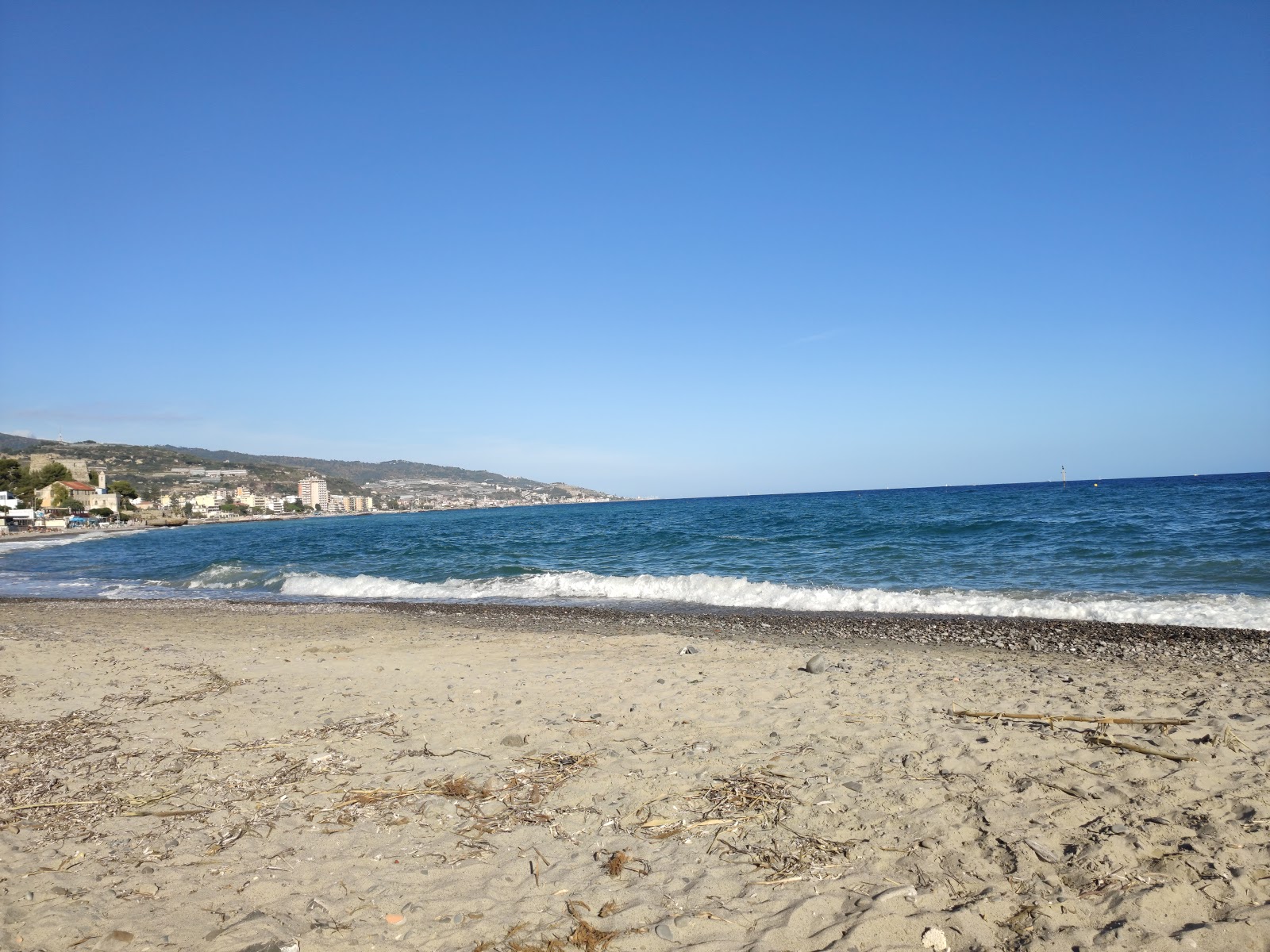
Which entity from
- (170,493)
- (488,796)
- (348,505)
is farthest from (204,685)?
(348,505)

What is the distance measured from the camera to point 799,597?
15398mm

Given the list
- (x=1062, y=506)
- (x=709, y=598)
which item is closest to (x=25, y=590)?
(x=709, y=598)

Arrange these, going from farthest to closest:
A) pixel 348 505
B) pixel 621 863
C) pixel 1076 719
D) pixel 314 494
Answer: pixel 348 505 → pixel 314 494 → pixel 1076 719 → pixel 621 863

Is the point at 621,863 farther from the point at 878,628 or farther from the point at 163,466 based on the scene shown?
the point at 163,466

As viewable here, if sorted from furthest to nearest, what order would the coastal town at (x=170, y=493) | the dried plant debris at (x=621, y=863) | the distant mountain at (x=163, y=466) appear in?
the distant mountain at (x=163, y=466) → the coastal town at (x=170, y=493) → the dried plant debris at (x=621, y=863)

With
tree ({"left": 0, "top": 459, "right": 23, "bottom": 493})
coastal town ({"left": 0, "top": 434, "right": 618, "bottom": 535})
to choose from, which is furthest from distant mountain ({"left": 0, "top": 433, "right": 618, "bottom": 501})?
tree ({"left": 0, "top": 459, "right": 23, "bottom": 493})

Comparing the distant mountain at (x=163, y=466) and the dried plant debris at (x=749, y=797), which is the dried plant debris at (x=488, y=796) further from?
the distant mountain at (x=163, y=466)

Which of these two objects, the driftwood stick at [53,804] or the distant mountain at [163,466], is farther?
the distant mountain at [163,466]

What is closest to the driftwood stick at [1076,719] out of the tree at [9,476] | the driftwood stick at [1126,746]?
the driftwood stick at [1126,746]

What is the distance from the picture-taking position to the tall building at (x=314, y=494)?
545 feet

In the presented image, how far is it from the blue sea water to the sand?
631 cm

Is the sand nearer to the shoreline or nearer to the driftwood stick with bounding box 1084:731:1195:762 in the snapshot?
the driftwood stick with bounding box 1084:731:1195:762

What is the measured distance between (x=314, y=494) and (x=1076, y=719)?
181m

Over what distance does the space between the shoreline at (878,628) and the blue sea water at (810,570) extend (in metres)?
0.96
